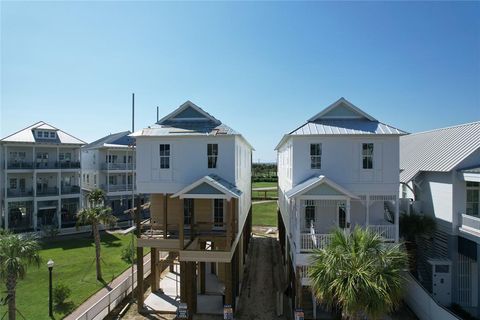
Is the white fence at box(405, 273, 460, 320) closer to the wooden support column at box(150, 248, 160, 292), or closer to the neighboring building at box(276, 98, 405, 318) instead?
the neighboring building at box(276, 98, 405, 318)

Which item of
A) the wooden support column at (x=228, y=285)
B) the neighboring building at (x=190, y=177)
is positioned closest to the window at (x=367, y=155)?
the neighboring building at (x=190, y=177)

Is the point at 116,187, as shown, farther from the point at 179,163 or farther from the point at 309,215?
the point at 309,215

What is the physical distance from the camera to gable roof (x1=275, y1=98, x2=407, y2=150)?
17.5 meters

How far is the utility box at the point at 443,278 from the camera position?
57.7ft

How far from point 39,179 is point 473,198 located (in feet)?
138

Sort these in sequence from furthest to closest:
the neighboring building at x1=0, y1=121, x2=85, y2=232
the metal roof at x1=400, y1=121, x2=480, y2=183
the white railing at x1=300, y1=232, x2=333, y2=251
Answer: the neighboring building at x1=0, y1=121, x2=85, y2=232 < the metal roof at x1=400, y1=121, x2=480, y2=183 < the white railing at x1=300, y1=232, x2=333, y2=251

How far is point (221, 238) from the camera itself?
17938mm

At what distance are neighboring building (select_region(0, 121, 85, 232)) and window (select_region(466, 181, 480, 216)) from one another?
37951mm

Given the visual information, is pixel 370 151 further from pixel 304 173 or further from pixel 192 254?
pixel 192 254

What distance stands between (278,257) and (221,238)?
1155 cm

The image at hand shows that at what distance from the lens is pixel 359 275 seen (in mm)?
10320

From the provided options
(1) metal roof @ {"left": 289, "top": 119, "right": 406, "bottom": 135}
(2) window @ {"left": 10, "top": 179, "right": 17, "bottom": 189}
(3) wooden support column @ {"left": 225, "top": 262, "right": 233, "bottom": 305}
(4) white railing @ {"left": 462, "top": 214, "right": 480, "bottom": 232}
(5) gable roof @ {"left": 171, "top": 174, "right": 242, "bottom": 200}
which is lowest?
(3) wooden support column @ {"left": 225, "top": 262, "right": 233, "bottom": 305}

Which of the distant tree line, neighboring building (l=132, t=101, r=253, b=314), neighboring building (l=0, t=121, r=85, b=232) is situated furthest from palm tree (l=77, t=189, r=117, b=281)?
the distant tree line

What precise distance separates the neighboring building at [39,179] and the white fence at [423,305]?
3480 centimetres
